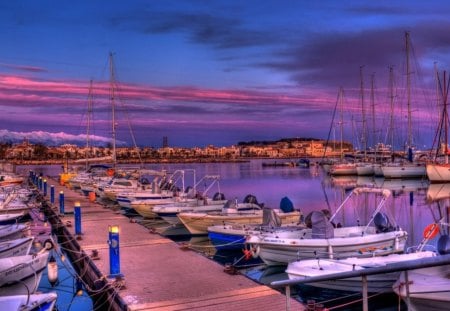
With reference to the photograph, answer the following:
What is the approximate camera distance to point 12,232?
55.9 ft

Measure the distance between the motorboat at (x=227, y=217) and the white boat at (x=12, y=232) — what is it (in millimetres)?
6737

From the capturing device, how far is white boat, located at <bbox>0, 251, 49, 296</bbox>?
37.7 ft

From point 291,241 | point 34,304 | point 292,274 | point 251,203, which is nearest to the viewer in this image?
point 34,304

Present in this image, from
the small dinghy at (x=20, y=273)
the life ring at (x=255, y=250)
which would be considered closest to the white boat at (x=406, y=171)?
the life ring at (x=255, y=250)

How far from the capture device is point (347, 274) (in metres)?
3.97

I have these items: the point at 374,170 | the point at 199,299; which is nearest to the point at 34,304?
the point at 199,299

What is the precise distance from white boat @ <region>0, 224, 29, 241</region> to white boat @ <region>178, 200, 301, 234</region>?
6.74 meters

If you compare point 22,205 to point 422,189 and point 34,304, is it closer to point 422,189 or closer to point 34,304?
point 34,304

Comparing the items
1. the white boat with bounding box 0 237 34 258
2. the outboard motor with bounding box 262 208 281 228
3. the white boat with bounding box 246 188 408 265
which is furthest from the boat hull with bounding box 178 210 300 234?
the white boat with bounding box 0 237 34 258

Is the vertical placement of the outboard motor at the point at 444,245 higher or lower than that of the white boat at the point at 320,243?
higher

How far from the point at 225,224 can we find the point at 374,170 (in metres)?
58.2

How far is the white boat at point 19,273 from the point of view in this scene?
11.5 metres

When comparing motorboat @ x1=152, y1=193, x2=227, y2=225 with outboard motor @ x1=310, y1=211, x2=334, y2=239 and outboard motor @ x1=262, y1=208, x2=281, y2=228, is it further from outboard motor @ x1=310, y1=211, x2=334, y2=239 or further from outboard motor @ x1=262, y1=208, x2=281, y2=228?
outboard motor @ x1=310, y1=211, x2=334, y2=239

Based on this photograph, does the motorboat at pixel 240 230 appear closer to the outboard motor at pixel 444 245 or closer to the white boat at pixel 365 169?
the outboard motor at pixel 444 245
